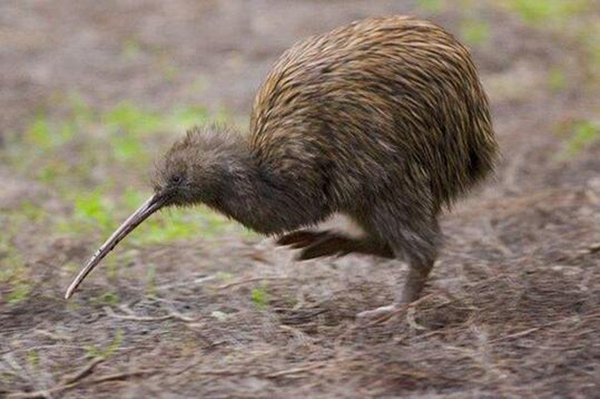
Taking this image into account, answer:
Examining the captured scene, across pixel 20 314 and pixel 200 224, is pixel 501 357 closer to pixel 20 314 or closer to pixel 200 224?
pixel 20 314

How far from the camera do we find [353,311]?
228 inches

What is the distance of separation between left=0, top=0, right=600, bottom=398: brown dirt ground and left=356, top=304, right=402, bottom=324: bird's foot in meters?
0.05

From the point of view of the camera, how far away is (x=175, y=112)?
10.8m

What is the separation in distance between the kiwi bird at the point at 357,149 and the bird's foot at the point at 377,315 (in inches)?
1.0

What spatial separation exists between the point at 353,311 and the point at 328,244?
1.15 ft

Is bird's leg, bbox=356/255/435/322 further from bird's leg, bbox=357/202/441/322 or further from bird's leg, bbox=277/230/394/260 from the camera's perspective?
bird's leg, bbox=277/230/394/260

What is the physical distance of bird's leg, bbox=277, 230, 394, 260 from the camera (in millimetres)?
5902

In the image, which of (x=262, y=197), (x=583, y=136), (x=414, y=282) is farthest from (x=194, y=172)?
(x=583, y=136)

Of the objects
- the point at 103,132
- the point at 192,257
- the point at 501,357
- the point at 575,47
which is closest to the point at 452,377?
the point at 501,357

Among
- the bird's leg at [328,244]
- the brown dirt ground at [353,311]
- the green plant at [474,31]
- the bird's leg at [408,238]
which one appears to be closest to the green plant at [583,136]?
the brown dirt ground at [353,311]

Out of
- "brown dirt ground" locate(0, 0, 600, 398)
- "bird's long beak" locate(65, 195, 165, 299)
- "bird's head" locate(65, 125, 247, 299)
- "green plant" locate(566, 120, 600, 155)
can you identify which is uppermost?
"bird's head" locate(65, 125, 247, 299)

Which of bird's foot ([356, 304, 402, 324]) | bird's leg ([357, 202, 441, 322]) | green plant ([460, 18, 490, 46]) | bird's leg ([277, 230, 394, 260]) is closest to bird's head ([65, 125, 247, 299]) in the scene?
bird's leg ([277, 230, 394, 260])

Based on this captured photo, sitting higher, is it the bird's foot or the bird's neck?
the bird's neck

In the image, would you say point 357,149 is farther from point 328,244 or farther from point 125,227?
point 125,227
